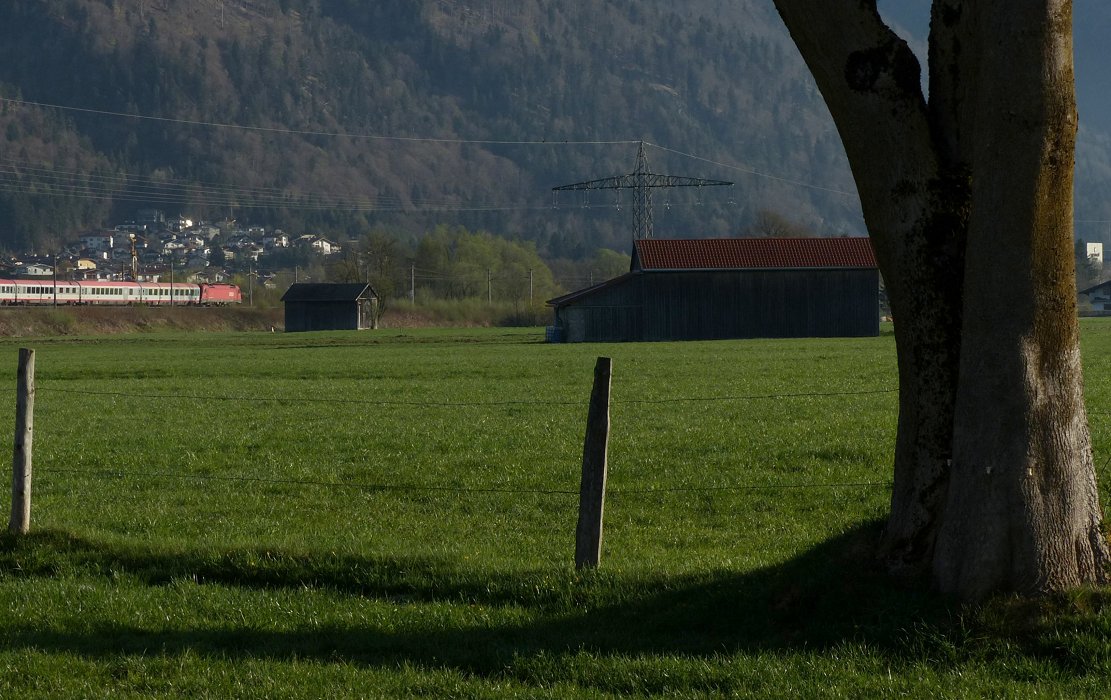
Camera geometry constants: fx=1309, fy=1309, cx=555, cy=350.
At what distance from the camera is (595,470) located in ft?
30.2

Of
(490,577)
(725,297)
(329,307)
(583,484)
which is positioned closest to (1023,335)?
(583,484)

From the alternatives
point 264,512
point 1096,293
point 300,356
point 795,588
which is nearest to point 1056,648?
point 795,588

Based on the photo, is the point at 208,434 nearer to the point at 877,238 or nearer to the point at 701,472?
Answer: the point at 701,472

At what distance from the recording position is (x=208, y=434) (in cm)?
2083

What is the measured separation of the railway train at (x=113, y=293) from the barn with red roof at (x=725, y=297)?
74836mm

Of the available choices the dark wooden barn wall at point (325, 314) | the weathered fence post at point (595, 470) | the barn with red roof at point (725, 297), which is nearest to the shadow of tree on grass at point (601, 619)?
the weathered fence post at point (595, 470)

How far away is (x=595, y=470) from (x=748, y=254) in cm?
7944

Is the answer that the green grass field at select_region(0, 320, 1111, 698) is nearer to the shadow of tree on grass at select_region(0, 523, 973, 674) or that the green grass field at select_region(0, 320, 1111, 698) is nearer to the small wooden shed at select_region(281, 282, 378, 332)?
the shadow of tree on grass at select_region(0, 523, 973, 674)

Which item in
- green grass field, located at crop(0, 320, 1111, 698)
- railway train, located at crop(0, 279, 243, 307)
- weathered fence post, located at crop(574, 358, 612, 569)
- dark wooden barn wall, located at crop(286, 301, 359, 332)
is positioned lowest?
green grass field, located at crop(0, 320, 1111, 698)

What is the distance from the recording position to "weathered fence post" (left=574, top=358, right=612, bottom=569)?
29.9 ft

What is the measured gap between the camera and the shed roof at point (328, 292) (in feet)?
432

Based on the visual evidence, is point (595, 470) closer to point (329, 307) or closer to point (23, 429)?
point (23, 429)

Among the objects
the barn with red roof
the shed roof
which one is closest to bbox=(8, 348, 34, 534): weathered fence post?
the barn with red roof

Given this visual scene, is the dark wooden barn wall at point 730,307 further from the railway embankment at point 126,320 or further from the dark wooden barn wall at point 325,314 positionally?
the railway embankment at point 126,320
